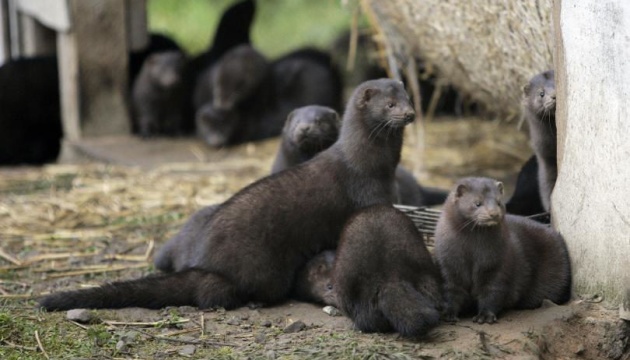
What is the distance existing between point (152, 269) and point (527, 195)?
7.20 feet

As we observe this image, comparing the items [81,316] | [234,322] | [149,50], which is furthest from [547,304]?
[149,50]

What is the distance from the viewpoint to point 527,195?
5922mm

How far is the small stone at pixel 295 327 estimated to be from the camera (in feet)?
14.5

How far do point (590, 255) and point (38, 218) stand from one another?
3.91m

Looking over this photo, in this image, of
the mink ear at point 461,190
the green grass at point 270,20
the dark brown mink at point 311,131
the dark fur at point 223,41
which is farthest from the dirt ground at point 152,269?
the green grass at point 270,20

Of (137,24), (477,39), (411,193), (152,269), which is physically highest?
(477,39)

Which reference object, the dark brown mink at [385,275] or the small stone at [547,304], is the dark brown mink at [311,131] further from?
the small stone at [547,304]

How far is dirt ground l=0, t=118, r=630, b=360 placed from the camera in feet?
13.6

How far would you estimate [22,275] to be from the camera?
5.49m

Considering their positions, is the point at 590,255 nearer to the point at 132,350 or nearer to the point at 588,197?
the point at 588,197

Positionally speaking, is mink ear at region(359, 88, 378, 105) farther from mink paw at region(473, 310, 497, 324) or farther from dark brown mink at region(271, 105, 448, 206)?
mink paw at region(473, 310, 497, 324)

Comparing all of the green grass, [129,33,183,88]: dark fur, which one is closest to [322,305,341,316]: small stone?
[129,33,183,88]: dark fur

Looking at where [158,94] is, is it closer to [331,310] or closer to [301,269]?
[301,269]

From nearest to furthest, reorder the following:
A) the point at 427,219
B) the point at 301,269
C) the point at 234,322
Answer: the point at 234,322, the point at 301,269, the point at 427,219
